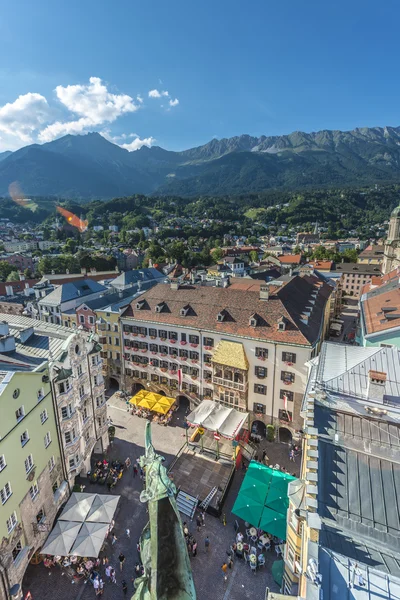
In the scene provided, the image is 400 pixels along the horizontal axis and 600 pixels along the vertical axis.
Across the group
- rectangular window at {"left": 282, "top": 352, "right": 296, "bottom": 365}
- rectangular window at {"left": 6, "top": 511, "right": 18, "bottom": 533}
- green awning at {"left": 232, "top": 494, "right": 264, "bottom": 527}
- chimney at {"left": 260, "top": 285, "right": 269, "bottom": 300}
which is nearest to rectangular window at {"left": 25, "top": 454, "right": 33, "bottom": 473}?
rectangular window at {"left": 6, "top": 511, "right": 18, "bottom": 533}

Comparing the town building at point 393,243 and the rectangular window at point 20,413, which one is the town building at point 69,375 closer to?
the rectangular window at point 20,413

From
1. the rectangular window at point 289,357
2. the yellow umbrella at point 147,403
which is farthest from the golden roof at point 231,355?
the yellow umbrella at point 147,403

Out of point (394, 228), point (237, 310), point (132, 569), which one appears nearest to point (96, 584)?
point (132, 569)

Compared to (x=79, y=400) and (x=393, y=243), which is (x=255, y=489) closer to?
(x=79, y=400)

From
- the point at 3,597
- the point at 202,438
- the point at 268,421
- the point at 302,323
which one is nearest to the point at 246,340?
the point at 302,323

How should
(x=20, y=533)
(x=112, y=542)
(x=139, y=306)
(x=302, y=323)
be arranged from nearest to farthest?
(x=20, y=533), (x=112, y=542), (x=302, y=323), (x=139, y=306)

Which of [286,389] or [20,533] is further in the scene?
[286,389]

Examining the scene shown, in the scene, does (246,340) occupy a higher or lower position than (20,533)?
higher

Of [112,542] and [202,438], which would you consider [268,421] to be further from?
[112,542]
